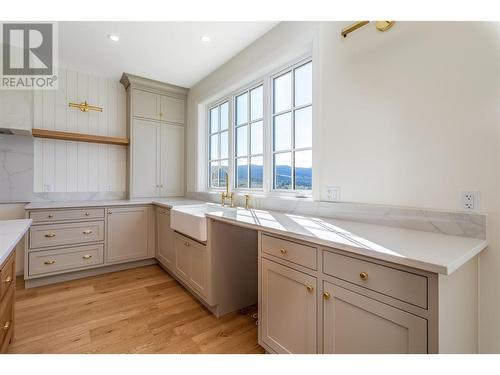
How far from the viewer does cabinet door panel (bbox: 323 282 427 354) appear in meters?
0.90

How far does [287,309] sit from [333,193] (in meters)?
0.88

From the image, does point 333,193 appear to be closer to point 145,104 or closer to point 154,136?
point 154,136

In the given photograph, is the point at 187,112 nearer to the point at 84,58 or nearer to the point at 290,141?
the point at 84,58

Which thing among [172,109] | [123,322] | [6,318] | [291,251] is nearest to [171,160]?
[172,109]

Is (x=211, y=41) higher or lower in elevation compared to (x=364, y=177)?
higher

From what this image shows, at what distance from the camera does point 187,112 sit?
3.85m

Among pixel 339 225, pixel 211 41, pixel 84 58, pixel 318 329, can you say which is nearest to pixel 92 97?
pixel 84 58

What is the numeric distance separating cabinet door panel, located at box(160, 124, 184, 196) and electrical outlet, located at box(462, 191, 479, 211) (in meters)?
3.46

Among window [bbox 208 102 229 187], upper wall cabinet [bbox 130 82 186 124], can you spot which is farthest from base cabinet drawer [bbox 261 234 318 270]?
upper wall cabinet [bbox 130 82 186 124]

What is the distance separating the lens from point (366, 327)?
102 cm

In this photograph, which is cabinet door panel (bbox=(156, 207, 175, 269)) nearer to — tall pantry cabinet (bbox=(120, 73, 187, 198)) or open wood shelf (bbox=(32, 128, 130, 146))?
tall pantry cabinet (bbox=(120, 73, 187, 198))

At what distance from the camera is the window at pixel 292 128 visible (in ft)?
7.09

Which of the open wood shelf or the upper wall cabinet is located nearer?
the open wood shelf

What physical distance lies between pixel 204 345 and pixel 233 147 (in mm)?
2128
